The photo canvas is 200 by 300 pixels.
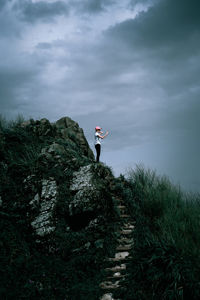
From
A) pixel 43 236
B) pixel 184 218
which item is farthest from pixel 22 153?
pixel 184 218

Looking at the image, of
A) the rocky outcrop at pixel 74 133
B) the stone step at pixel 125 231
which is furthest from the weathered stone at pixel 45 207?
the rocky outcrop at pixel 74 133

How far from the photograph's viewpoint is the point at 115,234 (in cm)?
631

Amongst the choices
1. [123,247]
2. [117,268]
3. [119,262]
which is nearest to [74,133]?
[123,247]

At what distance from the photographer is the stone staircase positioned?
4.92m

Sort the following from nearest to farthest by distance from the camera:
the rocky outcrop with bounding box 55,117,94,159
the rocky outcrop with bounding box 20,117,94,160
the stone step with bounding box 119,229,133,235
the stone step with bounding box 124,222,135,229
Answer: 1. the stone step with bounding box 119,229,133,235
2. the stone step with bounding box 124,222,135,229
3. the rocky outcrop with bounding box 20,117,94,160
4. the rocky outcrop with bounding box 55,117,94,159

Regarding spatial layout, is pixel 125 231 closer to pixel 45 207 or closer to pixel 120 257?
pixel 120 257

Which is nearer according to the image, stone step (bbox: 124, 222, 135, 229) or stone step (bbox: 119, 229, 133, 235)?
stone step (bbox: 119, 229, 133, 235)

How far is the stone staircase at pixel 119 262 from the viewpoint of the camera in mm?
4925

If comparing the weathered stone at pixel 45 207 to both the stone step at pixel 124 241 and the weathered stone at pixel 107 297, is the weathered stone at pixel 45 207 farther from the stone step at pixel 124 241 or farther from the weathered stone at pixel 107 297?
the weathered stone at pixel 107 297

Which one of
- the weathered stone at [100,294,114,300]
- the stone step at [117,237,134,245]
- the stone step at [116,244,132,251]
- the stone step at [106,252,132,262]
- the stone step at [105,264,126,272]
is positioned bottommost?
the weathered stone at [100,294,114,300]

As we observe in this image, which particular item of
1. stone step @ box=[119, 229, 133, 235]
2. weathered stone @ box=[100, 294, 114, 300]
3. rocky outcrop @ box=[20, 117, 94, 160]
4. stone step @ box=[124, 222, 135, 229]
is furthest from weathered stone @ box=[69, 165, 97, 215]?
rocky outcrop @ box=[20, 117, 94, 160]

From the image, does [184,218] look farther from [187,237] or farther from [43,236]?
[43,236]

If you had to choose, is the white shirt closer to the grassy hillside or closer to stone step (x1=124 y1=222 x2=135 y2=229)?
the grassy hillside

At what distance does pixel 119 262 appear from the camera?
5586mm
